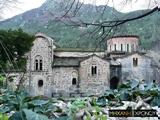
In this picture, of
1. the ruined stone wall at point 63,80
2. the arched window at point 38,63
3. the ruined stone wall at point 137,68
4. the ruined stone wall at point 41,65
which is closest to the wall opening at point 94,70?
the ruined stone wall at point 63,80

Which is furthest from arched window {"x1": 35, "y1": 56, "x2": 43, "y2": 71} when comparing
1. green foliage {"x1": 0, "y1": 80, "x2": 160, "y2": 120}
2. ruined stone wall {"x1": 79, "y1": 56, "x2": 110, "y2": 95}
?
green foliage {"x1": 0, "y1": 80, "x2": 160, "y2": 120}

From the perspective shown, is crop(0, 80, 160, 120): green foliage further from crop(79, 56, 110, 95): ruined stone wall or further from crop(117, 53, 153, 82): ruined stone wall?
crop(117, 53, 153, 82): ruined stone wall

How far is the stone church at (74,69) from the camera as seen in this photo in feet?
145

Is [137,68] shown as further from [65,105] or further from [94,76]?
[65,105]

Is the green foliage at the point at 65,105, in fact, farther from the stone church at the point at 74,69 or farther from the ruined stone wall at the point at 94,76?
the ruined stone wall at the point at 94,76

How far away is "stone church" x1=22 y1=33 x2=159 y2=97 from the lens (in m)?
44.3

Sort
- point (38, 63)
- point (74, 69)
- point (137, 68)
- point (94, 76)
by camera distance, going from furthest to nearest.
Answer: point (137, 68) < point (38, 63) < point (94, 76) < point (74, 69)

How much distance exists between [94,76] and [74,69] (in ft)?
7.21

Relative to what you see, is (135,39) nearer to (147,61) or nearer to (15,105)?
(147,61)

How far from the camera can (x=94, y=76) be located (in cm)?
4484

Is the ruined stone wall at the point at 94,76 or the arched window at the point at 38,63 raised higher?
the arched window at the point at 38,63

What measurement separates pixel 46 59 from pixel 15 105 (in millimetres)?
41539

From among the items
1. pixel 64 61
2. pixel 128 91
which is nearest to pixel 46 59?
pixel 64 61

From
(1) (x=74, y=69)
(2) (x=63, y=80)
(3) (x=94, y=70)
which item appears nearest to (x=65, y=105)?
(1) (x=74, y=69)
